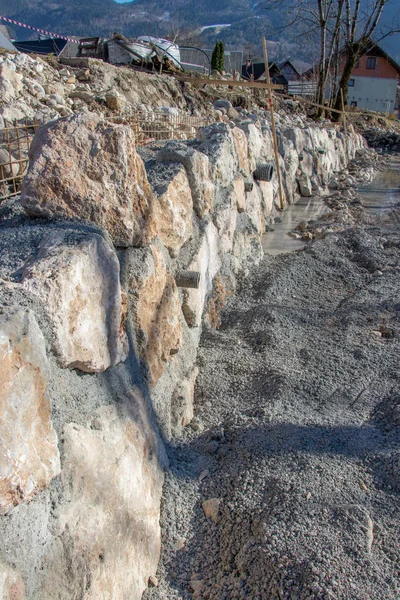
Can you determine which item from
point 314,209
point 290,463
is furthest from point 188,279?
point 314,209

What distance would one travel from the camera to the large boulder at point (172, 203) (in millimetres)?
2660

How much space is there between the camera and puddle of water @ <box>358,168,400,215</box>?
340 inches

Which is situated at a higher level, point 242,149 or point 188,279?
point 242,149

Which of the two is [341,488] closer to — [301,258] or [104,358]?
[104,358]

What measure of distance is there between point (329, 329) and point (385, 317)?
49 centimetres

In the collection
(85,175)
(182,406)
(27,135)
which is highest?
(27,135)

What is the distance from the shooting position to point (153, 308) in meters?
2.28

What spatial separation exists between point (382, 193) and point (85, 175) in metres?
9.60

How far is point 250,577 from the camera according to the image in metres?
1.71

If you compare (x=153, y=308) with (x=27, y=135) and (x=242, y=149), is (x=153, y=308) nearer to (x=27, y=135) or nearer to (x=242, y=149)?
(x=27, y=135)

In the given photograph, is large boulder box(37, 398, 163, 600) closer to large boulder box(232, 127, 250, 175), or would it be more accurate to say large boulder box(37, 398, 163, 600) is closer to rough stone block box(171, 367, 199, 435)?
rough stone block box(171, 367, 199, 435)

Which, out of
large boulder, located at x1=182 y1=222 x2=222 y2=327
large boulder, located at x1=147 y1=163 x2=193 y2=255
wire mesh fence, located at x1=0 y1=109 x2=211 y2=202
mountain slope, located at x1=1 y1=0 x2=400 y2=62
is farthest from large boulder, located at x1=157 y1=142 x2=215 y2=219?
mountain slope, located at x1=1 y1=0 x2=400 y2=62

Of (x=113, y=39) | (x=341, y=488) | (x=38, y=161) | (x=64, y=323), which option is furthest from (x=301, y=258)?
(x=113, y=39)

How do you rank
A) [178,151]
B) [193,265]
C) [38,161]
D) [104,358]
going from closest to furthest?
[104,358] < [38,161] < [193,265] < [178,151]
